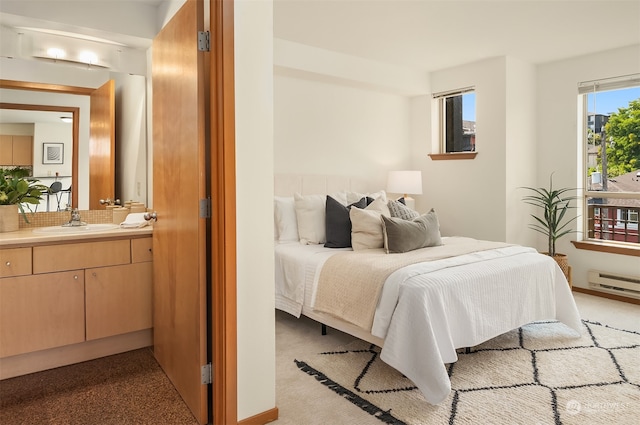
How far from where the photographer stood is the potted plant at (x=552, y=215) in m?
4.48

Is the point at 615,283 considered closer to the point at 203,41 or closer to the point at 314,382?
the point at 314,382

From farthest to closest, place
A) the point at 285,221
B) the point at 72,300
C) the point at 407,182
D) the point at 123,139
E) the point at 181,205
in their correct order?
the point at 407,182, the point at 285,221, the point at 123,139, the point at 72,300, the point at 181,205

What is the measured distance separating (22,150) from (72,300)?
114cm

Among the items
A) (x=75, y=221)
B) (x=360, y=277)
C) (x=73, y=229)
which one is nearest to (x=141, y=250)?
(x=73, y=229)

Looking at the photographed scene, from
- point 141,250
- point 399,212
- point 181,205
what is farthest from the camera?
point 399,212

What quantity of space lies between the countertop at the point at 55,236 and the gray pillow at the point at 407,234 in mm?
1694

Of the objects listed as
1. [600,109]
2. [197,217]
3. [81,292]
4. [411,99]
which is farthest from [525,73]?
[81,292]

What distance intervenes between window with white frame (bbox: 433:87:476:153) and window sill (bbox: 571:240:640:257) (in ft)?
5.08

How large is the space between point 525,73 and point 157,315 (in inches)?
177

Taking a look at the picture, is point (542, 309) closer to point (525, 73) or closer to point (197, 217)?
point (197, 217)

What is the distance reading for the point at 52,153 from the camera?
3029 mm

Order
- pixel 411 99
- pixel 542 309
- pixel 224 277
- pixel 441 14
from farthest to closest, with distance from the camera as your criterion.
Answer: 1. pixel 411 99
2. pixel 441 14
3. pixel 542 309
4. pixel 224 277

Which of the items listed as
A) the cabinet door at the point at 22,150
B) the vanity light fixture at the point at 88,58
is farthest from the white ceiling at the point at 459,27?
the cabinet door at the point at 22,150

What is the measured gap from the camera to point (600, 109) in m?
4.56
